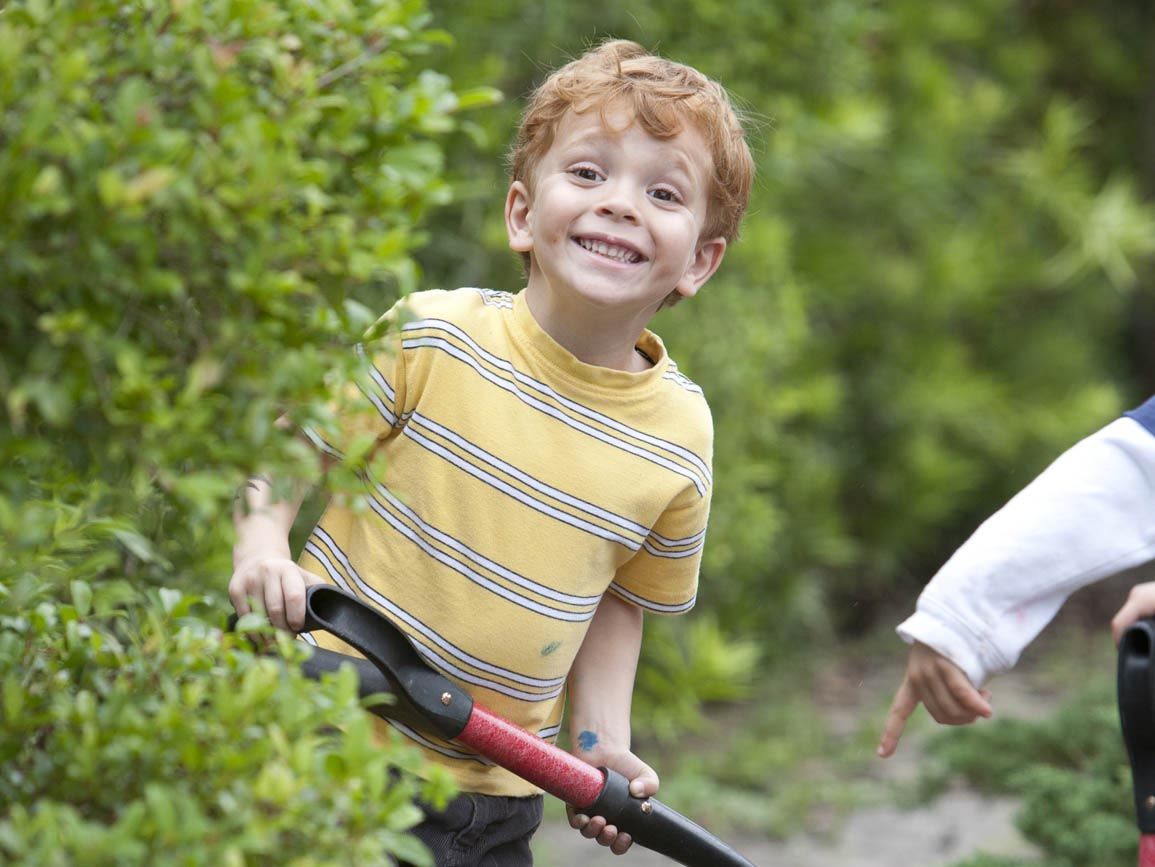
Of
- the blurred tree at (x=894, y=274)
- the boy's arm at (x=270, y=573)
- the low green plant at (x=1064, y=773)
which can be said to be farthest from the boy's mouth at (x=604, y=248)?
the blurred tree at (x=894, y=274)

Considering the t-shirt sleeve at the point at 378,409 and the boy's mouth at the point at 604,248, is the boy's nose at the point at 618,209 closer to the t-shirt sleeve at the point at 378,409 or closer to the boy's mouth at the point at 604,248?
the boy's mouth at the point at 604,248

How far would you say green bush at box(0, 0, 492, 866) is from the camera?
1226 millimetres

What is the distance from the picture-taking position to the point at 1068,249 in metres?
6.27

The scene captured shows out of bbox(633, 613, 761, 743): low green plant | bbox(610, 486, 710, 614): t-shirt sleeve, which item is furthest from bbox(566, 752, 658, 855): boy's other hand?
bbox(633, 613, 761, 743): low green plant

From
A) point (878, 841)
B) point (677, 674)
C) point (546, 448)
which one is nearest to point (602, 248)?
point (546, 448)

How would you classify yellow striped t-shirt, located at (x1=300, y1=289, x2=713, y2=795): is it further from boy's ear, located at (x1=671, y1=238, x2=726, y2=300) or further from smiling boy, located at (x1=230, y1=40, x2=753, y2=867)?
boy's ear, located at (x1=671, y1=238, x2=726, y2=300)

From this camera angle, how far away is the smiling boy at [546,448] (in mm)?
2047

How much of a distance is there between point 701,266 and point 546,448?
46 cm

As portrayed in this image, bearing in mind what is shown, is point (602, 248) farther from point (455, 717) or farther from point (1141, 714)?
point (1141, 714)

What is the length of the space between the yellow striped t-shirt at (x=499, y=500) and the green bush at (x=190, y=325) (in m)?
0.54

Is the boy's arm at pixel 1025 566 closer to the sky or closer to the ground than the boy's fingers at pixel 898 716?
closer to the sky

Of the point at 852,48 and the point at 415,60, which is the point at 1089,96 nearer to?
the point at 852,48

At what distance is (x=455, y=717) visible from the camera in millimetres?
1876

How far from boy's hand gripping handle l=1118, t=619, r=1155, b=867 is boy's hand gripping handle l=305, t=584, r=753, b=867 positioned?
0.56 metres
